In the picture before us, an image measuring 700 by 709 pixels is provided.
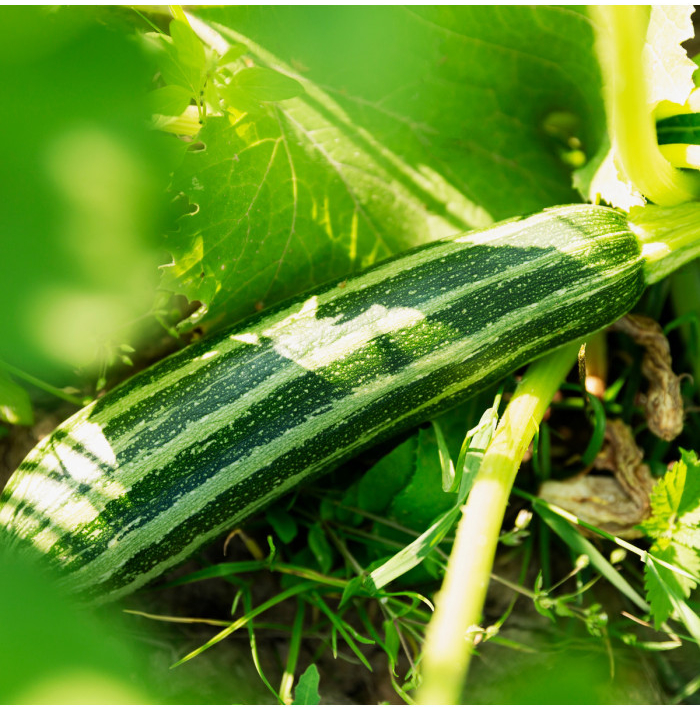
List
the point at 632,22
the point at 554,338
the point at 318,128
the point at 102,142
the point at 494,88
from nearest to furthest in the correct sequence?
the point at 632,22
the point at 102,142
the point at 554,338
the point at 318,128
the point at 494,88

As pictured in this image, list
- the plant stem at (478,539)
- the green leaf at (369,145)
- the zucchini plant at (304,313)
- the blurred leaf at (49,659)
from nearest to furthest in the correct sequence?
the blurred leaf at (49,659)
the plant stem at (478,539)
the zucchini plant at (304,313)
the green leaf at (369,145)

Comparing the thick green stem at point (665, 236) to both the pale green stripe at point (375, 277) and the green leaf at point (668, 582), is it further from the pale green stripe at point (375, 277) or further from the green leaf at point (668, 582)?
the green leaf at point (668, 582)

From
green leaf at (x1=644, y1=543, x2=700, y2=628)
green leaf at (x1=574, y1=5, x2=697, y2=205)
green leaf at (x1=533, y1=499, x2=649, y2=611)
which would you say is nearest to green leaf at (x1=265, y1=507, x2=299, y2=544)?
green leaf at (x1=533, y1=499, x2=649, y2=611)

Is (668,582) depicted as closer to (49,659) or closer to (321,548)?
(321,548)

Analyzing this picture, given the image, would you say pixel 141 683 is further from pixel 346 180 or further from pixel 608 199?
pixel 608 199

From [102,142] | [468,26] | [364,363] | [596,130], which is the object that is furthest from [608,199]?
[102,142]

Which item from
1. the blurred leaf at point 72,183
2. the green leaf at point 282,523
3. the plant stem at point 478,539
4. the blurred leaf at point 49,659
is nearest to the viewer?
the blurred leaf at point 49,659

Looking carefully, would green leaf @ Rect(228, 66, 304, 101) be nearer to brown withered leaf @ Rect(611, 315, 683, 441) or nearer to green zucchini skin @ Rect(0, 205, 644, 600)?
green zucchini skin @ Rect(0, 205, 644, 600)

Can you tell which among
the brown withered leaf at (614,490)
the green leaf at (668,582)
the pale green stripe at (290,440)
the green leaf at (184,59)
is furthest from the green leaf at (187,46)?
the green leaf at (668,582)
